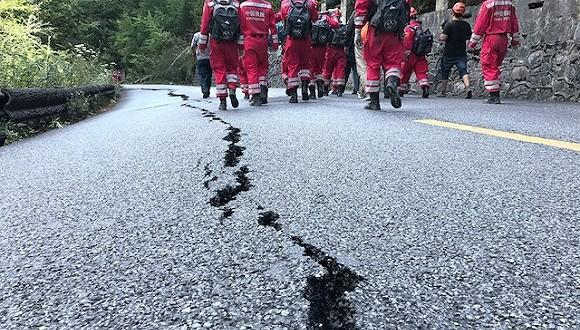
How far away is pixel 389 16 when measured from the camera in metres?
5.09

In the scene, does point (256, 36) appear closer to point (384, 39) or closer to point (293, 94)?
point (293, 94)

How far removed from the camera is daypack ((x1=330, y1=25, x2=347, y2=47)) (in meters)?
8.73

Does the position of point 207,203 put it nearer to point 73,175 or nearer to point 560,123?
point 73,175

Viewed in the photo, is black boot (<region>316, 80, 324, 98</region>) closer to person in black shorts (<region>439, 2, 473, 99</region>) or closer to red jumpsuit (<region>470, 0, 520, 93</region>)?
person in black shorts (<region>439, 2, 473, 99</region>)

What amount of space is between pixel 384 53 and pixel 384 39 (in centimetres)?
16

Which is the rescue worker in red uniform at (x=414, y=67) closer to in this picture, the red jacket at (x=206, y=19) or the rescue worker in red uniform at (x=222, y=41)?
the rescue worker in red uniform at (x=222, y=41)

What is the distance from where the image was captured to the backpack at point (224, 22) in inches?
231

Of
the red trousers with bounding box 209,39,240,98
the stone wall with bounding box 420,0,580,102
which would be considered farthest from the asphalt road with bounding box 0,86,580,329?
the stone wall with bounding box 420,0,580,102

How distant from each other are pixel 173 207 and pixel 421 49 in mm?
7856

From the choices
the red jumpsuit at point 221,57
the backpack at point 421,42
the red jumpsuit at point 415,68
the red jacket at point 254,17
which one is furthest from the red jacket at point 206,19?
the red jumpsuit at point 415,68

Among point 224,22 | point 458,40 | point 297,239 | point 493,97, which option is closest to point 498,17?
point 493,97

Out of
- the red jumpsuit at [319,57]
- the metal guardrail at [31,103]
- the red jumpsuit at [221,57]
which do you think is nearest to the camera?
the metal guardrail at [31,103]

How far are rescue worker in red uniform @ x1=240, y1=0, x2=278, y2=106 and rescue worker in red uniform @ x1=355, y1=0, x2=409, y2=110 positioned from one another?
4.87 feet

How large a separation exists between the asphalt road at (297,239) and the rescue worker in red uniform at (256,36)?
359cm
